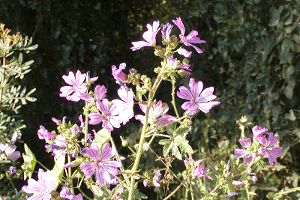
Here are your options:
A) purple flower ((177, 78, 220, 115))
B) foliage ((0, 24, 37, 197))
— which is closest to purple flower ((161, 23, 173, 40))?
purple flower ((177, 78, 220, 115))

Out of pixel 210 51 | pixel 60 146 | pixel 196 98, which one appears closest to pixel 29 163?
pixel 60 146

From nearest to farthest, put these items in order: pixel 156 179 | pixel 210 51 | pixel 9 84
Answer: pixel 156 179, pixel 9 84, pixel 210 51

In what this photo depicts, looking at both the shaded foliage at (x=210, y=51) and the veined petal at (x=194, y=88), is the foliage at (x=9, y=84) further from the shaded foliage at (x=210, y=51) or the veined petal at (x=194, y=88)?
the shaded foliage at (x=210, y=51)

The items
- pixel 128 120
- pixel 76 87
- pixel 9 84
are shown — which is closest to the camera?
pixel 128 120

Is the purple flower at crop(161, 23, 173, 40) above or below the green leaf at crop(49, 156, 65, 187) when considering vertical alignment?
above

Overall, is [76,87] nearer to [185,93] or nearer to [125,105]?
[125,105]

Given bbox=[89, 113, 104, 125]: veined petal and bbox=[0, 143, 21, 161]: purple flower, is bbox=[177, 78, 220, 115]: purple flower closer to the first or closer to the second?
bbox=[89, 113, 104, 125]: veined petal

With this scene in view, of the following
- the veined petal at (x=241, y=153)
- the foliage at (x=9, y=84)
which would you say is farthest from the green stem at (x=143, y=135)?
the foliage at (x=9, y=84)
